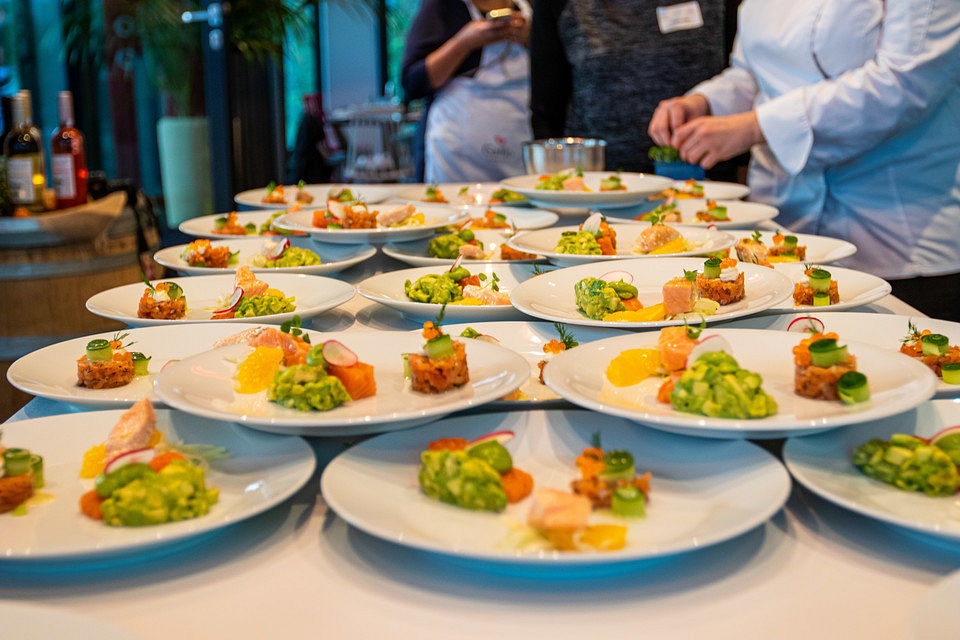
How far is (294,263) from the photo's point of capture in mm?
1941

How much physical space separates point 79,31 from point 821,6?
5423mm

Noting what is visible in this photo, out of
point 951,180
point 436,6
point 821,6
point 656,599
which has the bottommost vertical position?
point 656,599

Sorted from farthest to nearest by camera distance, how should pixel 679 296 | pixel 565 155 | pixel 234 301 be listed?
pixel 565 155 < pixel 234 301 < pixel 679 296

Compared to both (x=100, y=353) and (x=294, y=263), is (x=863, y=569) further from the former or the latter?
(x=294, y=263)

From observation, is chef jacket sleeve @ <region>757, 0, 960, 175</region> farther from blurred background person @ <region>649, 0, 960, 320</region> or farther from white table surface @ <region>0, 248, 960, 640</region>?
white table surface @ <region>0, 248, 960, 640</region>

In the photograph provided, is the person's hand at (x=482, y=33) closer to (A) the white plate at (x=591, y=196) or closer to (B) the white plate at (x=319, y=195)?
(B) the white plate at (x=319, y=195)

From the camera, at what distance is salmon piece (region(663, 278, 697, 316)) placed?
4.32 feet

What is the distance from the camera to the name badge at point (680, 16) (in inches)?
146

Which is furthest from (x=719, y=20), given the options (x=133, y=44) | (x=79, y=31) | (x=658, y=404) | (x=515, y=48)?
(x=79, y=31)

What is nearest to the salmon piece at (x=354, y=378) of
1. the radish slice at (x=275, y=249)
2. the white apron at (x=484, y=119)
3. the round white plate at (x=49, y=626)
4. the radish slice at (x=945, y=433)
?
the round white plate at (x=49, y=626)

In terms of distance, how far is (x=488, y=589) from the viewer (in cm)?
76

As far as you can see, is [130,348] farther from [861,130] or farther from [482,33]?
[482,33]

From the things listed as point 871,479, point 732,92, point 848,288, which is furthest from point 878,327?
point 732,92

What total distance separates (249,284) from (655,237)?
882 millimetres
